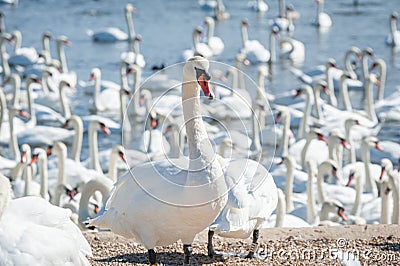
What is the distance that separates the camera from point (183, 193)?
5.29m

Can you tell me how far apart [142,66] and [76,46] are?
4510 millimetres

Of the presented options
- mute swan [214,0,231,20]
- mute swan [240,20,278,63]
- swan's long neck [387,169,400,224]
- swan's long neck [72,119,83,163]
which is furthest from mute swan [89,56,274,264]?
mute swan [214,0,231,20]

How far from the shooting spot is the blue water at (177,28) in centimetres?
2366

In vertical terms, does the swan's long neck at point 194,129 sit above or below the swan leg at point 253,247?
above

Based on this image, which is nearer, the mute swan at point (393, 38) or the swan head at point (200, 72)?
the swan head at point (200, 72)

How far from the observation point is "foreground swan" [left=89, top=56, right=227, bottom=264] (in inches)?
207

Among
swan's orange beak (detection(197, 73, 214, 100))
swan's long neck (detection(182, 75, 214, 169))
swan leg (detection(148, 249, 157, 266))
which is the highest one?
swan's orange beak (detection(197, 73, 214, 100))

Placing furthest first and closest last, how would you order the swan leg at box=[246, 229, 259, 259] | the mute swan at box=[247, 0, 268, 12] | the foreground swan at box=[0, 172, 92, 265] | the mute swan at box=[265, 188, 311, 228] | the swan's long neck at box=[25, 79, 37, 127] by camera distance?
the mute swan at box=[247, 0, 268, 12], the swan's long neck at box=[25, 79, 37, 127], the mute swan at box=[265, 188, 311, 228], the swan leg at box=[246, 229, 259, 259], the foreground swan at box=[0, 172, 92, 265]

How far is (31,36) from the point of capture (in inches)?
1109

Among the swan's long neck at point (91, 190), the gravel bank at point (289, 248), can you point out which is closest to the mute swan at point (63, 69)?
the swan's long neck at point (91, 190)

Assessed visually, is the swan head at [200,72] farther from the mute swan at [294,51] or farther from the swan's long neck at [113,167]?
the mute swan at [294,51]

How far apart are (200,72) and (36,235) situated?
4.62 ft

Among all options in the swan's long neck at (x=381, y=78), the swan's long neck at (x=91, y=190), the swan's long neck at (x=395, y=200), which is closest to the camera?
the swan's long neck at (x=395, y=200)

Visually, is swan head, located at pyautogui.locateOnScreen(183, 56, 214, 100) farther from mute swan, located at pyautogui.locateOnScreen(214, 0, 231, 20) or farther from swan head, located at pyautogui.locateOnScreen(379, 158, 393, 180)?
mute swan, located at pyautogui.locateOnScreen(214, 0, 231, 20)
